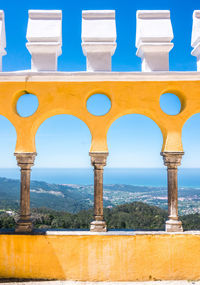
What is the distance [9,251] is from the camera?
618 centimetres

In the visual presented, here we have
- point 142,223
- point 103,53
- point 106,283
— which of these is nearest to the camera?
point 106,283

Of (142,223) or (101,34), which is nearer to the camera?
(101,34)

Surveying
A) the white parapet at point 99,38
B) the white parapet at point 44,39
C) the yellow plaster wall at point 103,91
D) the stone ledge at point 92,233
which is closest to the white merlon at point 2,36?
the white parapet at point 44,39

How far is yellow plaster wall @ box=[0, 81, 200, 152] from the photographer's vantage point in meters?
6.38

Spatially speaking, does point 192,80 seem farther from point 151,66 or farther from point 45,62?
point 45,62

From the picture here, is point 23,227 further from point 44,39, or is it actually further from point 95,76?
point 44,39

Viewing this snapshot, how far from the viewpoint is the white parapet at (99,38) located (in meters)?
6.35

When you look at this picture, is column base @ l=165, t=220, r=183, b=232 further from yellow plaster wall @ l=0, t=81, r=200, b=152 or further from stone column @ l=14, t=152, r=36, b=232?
stone column @ l=14, t=152, r=36, b=232

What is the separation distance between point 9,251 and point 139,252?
251cm

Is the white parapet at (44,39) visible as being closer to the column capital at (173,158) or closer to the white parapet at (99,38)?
A: the white parapet at (99,38)

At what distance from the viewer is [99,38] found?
6.34 meters

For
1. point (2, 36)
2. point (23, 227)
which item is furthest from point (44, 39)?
point (23, 227)

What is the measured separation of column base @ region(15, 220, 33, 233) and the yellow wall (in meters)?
0.11

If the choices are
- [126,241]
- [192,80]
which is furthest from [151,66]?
[126,241]
